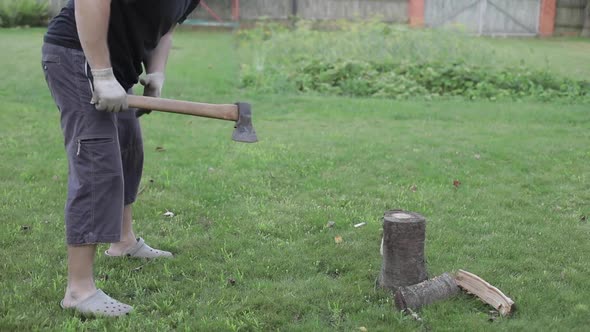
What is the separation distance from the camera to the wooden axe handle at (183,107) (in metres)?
3.02

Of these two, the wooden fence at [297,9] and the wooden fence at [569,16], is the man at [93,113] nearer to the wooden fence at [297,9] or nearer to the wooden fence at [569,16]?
the wooden fence at [297,9]

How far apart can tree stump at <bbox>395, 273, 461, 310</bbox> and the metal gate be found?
66.6 feet

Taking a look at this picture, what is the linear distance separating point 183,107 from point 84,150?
1.56 feet

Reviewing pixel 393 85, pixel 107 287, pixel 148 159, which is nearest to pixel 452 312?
pixel 107 287

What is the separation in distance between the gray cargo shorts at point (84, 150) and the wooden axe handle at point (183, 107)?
145 millimetres

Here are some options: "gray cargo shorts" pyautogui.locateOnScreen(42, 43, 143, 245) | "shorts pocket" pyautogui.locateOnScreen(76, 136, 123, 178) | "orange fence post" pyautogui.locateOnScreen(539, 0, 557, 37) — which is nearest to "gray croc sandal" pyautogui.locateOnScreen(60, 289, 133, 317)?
"gray cargo shorts" pyautogui.locateOnScreen(42, 43, 143, 245)

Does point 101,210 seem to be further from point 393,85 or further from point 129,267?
point 393,85

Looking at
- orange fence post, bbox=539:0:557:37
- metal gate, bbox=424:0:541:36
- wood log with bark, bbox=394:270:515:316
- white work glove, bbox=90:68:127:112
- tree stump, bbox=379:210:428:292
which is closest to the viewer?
white work glove, bbox=90:68:127:112

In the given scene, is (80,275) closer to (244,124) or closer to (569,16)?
(244,124)

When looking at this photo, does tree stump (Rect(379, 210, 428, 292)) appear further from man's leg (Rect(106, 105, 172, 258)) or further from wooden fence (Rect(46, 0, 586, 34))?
wooden fence (Rect(46, 0, 586, 34))

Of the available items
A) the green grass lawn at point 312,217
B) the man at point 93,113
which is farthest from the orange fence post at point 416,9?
the man at point 93,113

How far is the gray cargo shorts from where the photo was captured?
2.96m

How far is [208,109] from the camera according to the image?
10.2 ft

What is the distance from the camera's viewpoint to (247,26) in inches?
862
